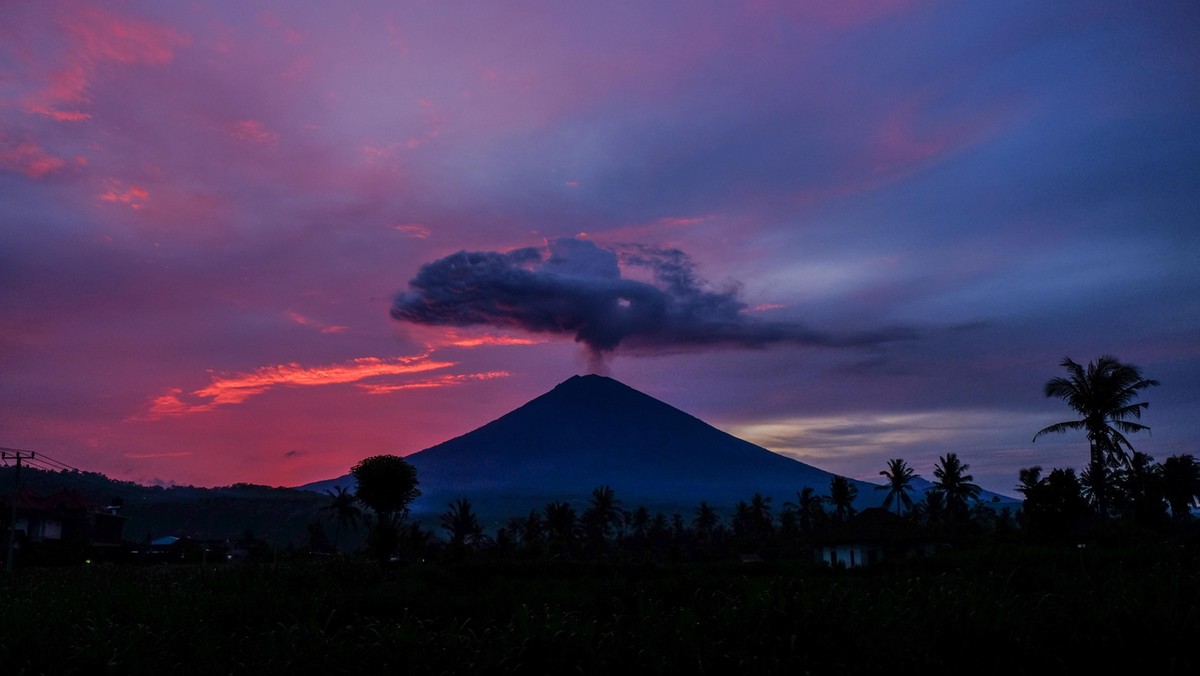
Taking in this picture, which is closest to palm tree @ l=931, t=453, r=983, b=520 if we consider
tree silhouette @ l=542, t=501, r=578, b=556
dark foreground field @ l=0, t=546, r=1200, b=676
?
tree silhouette @ l=542, t=501, r=578, b=556

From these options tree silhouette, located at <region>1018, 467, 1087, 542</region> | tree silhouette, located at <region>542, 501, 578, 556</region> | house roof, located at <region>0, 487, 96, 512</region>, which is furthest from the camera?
tree silhouette, located at <region>542, 501, 578, 556</region>

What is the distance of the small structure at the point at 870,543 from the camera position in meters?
61.5

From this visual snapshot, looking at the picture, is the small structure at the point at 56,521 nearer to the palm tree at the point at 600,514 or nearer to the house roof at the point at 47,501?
the house roof at the point at 47,501

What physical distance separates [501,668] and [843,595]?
4.98 meters

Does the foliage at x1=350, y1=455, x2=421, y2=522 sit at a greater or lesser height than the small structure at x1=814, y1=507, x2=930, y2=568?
greater

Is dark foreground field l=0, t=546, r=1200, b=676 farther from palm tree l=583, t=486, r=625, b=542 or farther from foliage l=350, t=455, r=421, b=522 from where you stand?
Answer: palm tree l=583, t=486, r=625, b=542

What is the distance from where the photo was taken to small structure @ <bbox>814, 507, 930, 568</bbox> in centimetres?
6150

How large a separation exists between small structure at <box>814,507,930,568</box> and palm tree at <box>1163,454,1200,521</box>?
115 feet

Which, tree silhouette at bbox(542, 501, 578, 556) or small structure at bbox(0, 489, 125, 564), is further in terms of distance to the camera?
tree silhouette at bbox(542, 501, 578, 556)

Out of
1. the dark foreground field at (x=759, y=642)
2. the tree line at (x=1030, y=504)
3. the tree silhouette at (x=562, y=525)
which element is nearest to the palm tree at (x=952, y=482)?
the tree line at (x=1030, y=504)

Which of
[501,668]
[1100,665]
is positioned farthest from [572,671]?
[1100,665]

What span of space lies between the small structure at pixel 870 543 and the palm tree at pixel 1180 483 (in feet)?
115

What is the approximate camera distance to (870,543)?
2464 inches

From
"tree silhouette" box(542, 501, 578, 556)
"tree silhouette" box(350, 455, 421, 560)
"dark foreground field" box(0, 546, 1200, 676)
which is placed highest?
"tree silhouette" box(350, 455, 421, 560)
